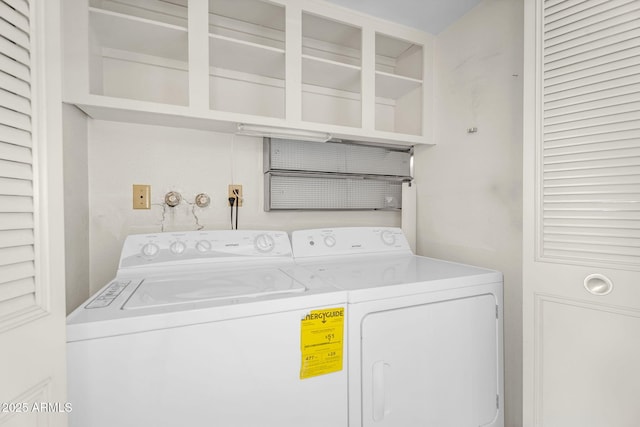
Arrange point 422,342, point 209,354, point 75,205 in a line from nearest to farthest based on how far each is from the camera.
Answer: point 209,354 → point 422,342 → point 75,205

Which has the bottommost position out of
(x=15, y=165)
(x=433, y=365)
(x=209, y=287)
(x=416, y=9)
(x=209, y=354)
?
(x=433, y=365)

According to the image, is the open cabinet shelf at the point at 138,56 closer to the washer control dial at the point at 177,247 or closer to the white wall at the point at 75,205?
the white wall at the point at 75,205

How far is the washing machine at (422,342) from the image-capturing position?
112 cm

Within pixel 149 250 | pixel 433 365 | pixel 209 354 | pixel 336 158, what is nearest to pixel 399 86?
pixel 336 158

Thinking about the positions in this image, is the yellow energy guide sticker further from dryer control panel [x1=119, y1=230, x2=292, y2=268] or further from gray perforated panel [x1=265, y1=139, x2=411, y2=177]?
gray perforated panel [x1=265, y1=139, x2=411, y2=177]

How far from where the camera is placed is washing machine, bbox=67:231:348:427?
80cm

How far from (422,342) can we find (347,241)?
28.9 inches

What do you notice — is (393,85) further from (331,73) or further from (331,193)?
(331,193)

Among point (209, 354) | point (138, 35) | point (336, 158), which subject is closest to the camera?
point (209, 354)

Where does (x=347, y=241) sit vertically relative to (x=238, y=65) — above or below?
below

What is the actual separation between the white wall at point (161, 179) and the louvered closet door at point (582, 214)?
4.58 ft

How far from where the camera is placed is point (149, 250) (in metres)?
1.40

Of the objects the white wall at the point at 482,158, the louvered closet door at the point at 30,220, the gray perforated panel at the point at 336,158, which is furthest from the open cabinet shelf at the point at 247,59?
the white wall at the point at 482,158

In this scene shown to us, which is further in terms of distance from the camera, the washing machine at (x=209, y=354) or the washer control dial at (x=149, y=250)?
the washer control dial at (x=149, y=250)
